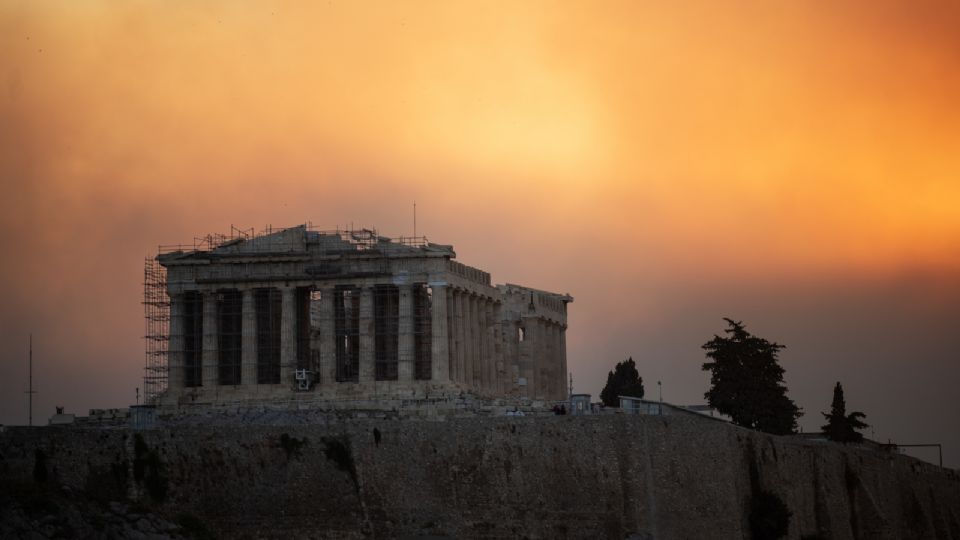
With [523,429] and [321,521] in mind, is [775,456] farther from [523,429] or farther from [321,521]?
[321,521]

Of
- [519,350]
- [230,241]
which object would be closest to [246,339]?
[230,241]

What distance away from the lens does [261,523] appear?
91688 mm

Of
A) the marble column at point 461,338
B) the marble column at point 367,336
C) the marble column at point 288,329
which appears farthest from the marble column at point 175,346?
the marble column at point 461,338

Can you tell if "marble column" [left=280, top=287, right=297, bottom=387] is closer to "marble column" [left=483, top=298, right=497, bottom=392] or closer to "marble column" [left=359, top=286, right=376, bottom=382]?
"marble column" [left=359, top=286, right=376, bottom=382]

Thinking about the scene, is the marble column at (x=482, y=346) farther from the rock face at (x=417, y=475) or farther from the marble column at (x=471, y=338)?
the rock face at (x=417, y=475)

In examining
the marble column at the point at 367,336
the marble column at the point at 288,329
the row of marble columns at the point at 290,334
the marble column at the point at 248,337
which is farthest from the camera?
the marble column at the point at 288,329

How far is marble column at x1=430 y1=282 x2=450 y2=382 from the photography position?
357 ft

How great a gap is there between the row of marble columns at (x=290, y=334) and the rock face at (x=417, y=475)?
14780 mm

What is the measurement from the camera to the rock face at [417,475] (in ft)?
297

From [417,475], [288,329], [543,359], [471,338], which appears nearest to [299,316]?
[288,329]

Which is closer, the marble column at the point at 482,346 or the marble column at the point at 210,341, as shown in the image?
the marble column at the point at 210,341

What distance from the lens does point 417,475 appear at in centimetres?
9369

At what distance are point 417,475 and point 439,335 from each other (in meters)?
16.3

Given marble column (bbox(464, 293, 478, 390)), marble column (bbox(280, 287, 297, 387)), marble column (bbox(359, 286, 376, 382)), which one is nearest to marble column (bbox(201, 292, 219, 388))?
marble column (bbox(280, 287, 297, 387))
